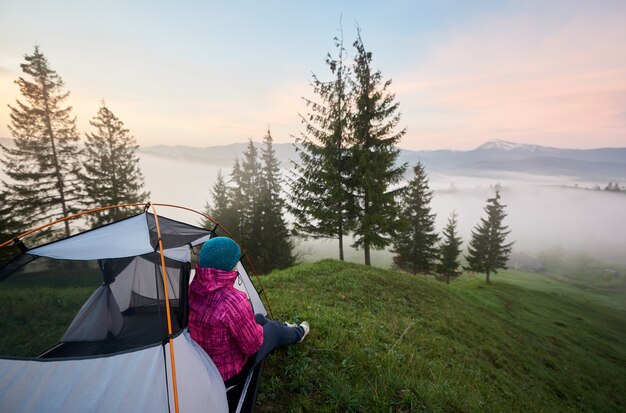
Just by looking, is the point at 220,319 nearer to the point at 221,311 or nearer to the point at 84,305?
the point at 221,311

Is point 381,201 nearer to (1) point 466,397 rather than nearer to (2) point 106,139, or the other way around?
(1) point 466,397

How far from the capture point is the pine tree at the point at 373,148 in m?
15.7

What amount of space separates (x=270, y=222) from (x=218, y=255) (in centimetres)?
2373

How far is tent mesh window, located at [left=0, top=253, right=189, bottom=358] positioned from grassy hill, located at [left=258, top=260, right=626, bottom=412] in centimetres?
211

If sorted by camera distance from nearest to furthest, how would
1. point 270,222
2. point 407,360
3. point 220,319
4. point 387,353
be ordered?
1. point 220,319
2. point 387,353
3. point 407,360
4. point 270,222

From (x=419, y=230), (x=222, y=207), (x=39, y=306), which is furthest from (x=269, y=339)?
(x=419, y=230)

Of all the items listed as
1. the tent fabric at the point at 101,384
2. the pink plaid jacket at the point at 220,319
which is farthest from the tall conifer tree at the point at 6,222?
the pink plaid jacket at the point at 220,319

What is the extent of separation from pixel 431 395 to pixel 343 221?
494 inches

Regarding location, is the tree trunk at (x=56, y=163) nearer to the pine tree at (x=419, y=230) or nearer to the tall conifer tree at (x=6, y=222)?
the tall conifer tree at (x=6, y=222)

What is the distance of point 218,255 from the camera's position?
338 cm

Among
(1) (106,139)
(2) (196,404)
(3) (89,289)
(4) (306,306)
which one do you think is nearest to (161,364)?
(2) (196,404)

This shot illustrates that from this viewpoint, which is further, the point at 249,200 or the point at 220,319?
the point at 249,200

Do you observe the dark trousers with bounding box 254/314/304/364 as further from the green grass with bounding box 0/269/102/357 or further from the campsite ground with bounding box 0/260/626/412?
the green grass with bounding box 0/269/102/357

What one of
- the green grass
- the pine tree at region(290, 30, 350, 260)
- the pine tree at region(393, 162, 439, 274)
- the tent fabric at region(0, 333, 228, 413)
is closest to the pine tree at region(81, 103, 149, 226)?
the pine tree at region(290, 30, 350, 260)
